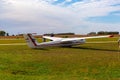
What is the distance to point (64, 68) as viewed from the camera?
19844mm

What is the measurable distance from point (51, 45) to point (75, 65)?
2118cm

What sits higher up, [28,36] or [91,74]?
[28,36]

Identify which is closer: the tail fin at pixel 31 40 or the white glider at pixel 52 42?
the tail fin at pixel 31 40

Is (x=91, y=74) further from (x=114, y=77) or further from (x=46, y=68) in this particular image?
(x=46, y=68)

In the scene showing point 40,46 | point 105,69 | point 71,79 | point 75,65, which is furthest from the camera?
point 40,46

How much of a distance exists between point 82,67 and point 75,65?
45.1 inches

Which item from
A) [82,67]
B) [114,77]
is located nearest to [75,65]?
→ [82,67]

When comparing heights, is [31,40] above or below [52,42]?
above

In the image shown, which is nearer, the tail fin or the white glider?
the tail fin

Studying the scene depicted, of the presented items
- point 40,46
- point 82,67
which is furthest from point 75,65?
point 40,46

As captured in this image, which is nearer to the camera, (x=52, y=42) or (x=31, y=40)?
(x=31, y=40)

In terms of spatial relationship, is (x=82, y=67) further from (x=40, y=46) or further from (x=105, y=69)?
(x=40, y=46)

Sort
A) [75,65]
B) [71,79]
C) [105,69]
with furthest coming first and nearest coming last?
[75,65] < [105,69] < [71,79]

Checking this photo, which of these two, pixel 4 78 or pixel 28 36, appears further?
pixel 28 36
